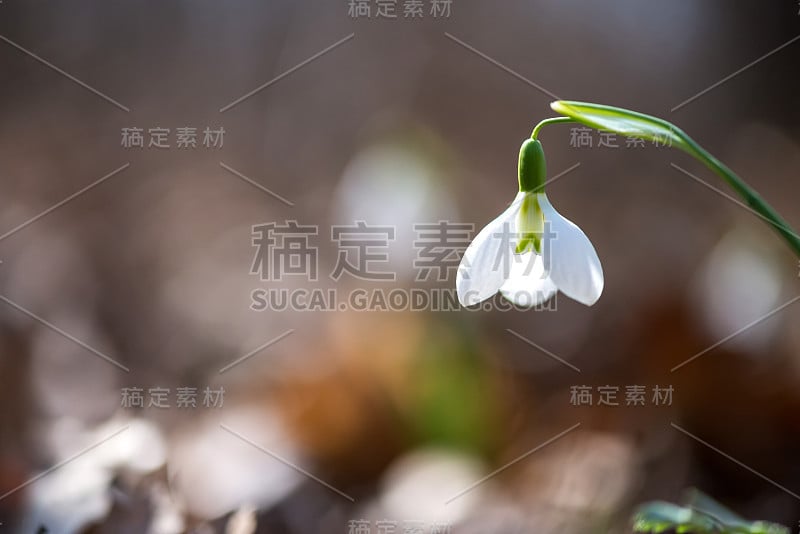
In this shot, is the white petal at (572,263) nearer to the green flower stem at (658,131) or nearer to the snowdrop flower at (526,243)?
the snowdrop flower at (526,243)

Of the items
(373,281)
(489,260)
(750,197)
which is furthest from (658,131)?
(373,281)

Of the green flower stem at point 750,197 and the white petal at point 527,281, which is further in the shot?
the white petal at point 527,281

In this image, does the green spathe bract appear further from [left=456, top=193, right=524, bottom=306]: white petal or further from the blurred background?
the blurred background

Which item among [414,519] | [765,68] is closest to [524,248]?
[414,519]

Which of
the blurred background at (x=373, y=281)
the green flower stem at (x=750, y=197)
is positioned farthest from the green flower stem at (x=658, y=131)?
the blurred background at (x=373, y=281)

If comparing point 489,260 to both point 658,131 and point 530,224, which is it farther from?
point 658,131

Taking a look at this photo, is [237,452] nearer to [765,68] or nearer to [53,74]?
[53,74]
